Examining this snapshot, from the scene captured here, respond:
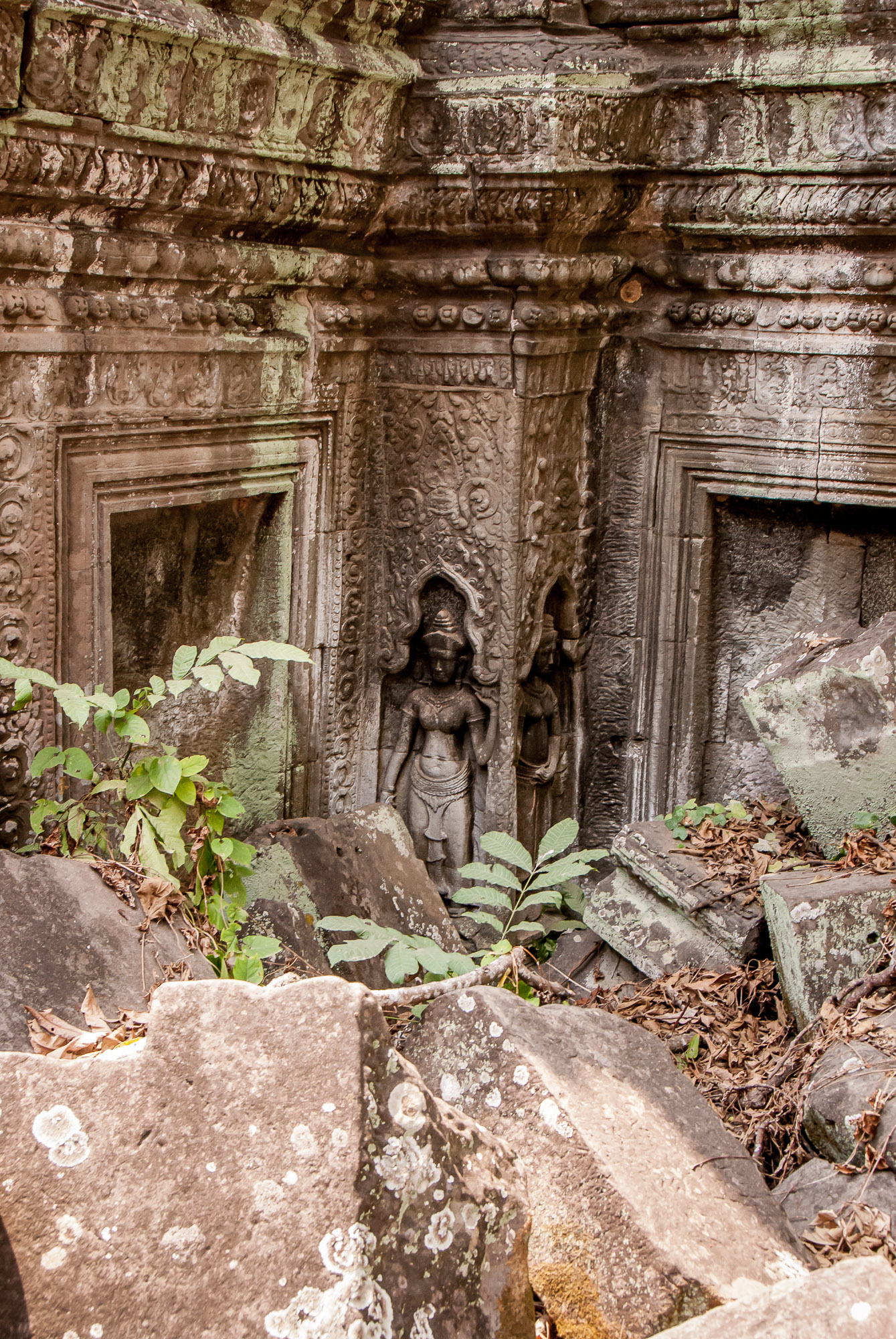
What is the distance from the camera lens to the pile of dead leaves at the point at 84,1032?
270 cm

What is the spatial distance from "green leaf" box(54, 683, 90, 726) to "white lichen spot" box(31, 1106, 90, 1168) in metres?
1.75

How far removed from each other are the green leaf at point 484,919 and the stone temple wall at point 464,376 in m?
0.45

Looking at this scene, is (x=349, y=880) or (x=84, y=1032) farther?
(x=349, y=880)

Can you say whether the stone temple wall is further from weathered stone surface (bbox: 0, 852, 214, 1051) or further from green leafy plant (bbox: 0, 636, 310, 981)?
weathered stone surface (bbox: 0, 852, 214, 1051)

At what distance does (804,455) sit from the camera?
5.50 metres

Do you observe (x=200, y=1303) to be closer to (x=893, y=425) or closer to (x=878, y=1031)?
(x=878, y=1031)

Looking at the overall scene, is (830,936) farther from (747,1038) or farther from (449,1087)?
(449,1087)

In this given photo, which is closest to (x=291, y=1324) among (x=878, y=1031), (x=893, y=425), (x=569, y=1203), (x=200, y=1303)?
(x=200, y=1303)

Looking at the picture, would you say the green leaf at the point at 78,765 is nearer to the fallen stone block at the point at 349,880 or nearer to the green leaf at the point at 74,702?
the green leaf at the point at 74,702

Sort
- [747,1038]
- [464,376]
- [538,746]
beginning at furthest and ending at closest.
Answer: [538,746]
[464,376]
[747,1038]

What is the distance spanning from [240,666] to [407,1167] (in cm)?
203

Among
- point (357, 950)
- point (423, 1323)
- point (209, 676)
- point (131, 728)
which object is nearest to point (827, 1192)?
point (423, 1323)

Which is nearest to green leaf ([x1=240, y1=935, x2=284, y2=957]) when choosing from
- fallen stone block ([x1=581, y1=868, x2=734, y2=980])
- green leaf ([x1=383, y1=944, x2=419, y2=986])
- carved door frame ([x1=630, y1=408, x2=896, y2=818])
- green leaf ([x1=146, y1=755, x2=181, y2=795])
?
green leaf ([x1=383, y1=944, x2=419, y2=986])

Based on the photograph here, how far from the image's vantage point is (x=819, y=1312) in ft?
5.80
